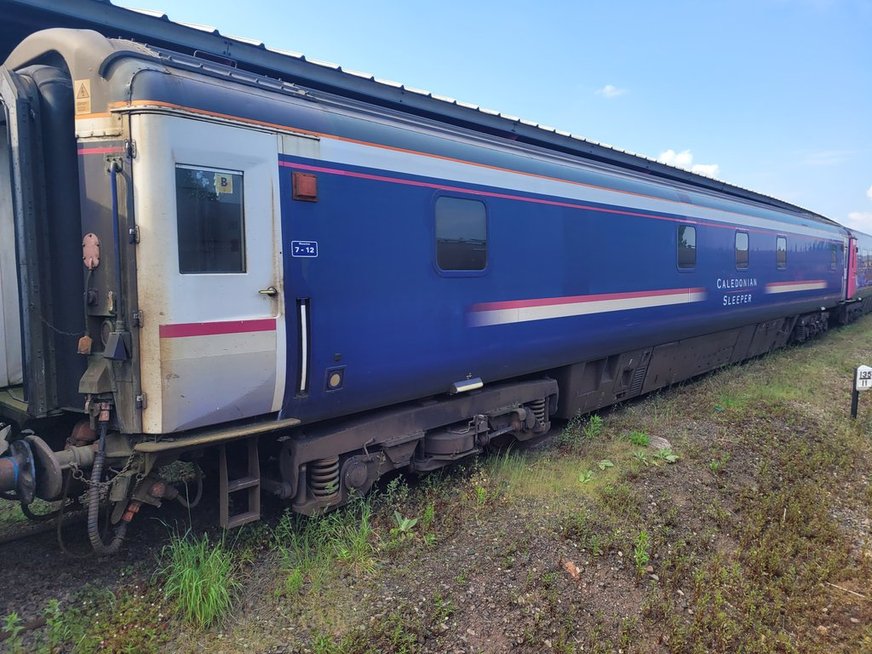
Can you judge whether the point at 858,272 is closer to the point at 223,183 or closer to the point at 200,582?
the point at 223,183

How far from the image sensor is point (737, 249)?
10.8 meters

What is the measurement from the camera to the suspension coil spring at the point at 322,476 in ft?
15.3

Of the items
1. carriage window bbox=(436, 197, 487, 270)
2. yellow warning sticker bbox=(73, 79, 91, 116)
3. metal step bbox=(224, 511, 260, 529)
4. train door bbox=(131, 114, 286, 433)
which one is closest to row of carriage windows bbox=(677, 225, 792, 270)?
carriage window bbox=(436, 197, 487, 270)

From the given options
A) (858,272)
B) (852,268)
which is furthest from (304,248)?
(858,272)

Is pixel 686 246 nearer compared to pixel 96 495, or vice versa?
pixel 96 495

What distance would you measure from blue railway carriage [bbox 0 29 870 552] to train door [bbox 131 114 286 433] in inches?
0.5

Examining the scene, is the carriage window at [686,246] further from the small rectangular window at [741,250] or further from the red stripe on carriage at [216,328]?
the red stripe on carriage at [216,328]

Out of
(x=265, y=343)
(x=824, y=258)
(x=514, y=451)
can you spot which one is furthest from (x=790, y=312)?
(x=265, y=343)

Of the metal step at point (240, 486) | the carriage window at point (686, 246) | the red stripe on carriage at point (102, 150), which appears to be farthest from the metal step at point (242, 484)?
the carriage window at point (686, 246)

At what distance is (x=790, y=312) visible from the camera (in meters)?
14.1

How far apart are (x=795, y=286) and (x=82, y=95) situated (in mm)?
14449

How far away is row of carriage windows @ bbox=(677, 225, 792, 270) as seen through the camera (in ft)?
29.6

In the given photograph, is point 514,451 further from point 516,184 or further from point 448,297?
point 516,184

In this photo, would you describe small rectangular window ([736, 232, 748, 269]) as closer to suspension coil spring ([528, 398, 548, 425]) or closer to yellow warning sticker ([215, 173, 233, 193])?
suspension coil spring ([528, 398, 548, 425])
